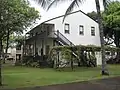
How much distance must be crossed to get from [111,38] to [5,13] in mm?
36532

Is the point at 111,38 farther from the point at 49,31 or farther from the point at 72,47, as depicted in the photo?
the point at 72,47

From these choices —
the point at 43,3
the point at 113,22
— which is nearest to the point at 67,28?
the point at 113,22

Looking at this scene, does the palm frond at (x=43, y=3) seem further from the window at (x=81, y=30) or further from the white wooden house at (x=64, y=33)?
the window at (x=81, y=30)

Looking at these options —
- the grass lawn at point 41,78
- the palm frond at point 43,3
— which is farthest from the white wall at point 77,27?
the palm frond at point 43,3

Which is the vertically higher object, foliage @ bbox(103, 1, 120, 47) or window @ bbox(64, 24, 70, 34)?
foliage @ bbox(103, 1, 120, 47)

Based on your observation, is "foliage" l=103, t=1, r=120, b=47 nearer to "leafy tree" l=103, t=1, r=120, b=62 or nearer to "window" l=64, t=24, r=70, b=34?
"leafy tree" l=103, t=1, r=120, b=62

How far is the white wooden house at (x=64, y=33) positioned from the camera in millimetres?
37503

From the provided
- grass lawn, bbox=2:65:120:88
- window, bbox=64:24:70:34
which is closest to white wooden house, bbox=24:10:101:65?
window, bbox=64:24:70:34

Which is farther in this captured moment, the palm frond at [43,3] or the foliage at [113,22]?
the foliage at [113,22]

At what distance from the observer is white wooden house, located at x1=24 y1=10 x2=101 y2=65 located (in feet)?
123

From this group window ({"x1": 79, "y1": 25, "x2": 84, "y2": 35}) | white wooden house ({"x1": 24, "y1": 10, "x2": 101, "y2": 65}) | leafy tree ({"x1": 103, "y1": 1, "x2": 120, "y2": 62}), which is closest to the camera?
white wooden house ({"x1": 24, "y1": 10, "x2": 101, "y2": 65})

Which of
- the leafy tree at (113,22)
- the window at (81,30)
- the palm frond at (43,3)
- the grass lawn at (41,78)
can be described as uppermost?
the leafy tree at (113,22)

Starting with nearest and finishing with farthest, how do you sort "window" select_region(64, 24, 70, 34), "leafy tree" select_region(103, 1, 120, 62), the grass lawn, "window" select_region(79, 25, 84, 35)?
the grass lawn → "window" select_region(64, 24, 70, 34) → "window" select_region(79, 25, 84, 35) → "leafy tree" select_region(103, 1, 120, 62)

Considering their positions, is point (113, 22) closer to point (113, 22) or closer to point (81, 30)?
point (113, 22)
